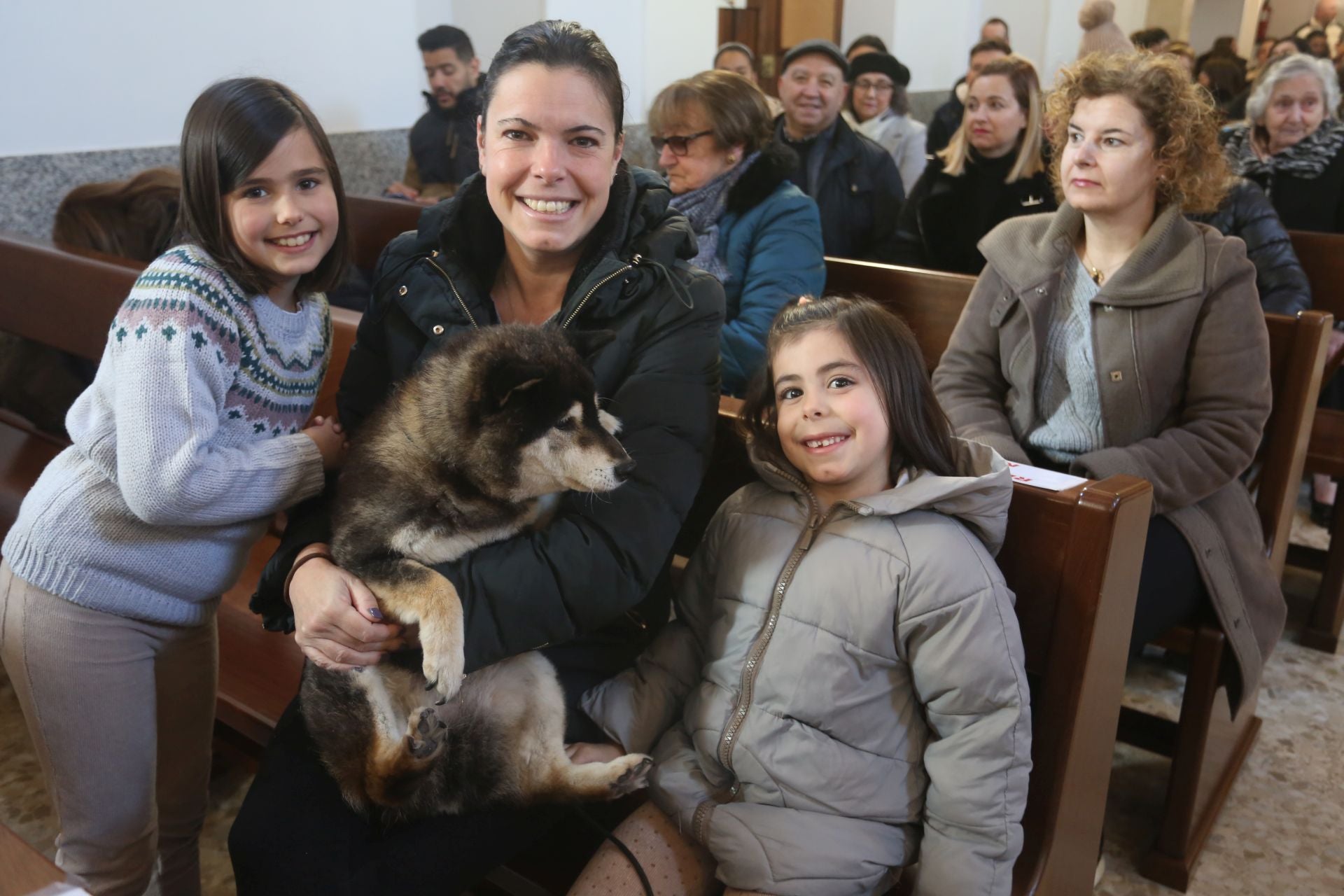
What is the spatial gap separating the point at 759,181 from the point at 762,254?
29 cm

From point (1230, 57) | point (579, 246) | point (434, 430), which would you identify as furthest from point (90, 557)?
point (1230, 57)

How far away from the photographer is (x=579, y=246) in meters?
2.04

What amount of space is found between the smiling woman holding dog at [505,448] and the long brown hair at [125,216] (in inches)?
72.1

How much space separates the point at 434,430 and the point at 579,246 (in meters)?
0.48

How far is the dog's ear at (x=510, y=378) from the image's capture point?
67.6 inches

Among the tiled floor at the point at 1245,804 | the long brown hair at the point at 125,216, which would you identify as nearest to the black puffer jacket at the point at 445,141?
the long brown hair at the point at 125,216

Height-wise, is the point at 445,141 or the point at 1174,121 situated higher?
the point at 1174,121

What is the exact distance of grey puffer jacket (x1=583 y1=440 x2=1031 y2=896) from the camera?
5.38ft

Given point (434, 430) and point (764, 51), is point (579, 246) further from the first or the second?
point (764, 51)

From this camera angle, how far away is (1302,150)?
494 cm

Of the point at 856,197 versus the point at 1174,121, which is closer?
the point at 1174,121

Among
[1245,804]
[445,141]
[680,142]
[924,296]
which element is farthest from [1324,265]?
[445,141]

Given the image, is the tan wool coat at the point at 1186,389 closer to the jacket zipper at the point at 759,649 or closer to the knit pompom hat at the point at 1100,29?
the jacket zipper at the point at 759,649

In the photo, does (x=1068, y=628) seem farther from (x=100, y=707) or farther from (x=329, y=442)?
(x=100, y=707)
